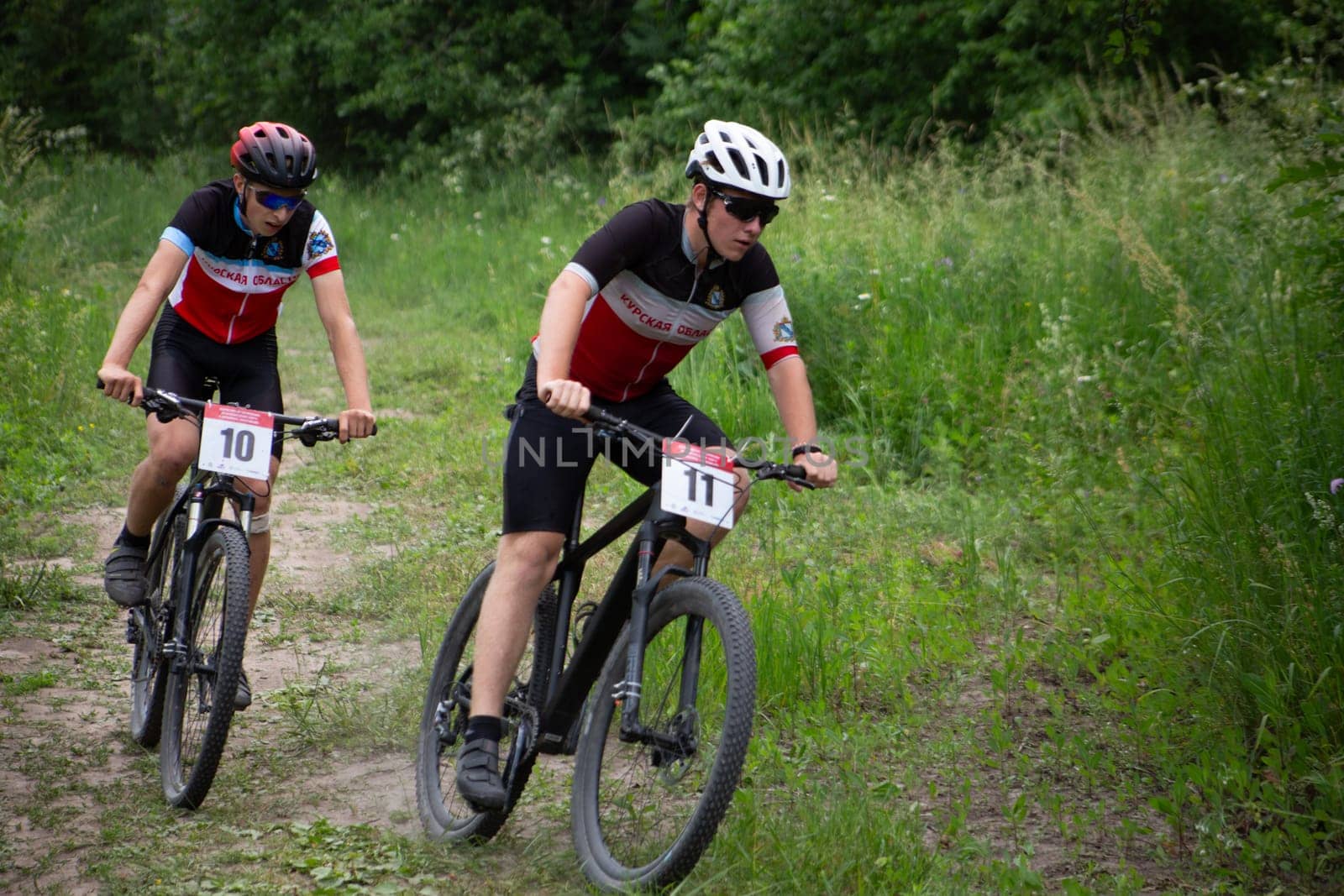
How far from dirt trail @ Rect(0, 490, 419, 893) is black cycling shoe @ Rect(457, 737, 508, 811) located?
0.54 m

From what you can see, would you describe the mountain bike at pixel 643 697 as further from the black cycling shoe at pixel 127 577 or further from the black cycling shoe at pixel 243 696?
the black cycling shoe at pixel 127 577

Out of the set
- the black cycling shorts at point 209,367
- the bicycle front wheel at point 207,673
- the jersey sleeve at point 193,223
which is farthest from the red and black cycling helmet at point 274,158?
the bicycle front wheel at point 207,673

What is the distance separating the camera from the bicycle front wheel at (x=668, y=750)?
2.83 meters

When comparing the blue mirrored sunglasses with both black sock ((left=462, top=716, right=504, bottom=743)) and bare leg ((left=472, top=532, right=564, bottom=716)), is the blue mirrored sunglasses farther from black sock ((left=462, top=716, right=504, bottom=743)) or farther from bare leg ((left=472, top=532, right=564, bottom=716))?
black sock ((left=462, top=716, right=504, bottom=743))

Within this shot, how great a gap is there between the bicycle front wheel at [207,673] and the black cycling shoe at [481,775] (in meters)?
0.80

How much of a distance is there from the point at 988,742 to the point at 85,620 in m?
3.90

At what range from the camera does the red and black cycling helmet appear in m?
4.12

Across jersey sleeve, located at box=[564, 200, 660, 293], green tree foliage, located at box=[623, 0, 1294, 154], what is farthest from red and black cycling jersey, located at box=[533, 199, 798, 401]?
green tree foliage, located at box=[623, 0, 1294, 154]

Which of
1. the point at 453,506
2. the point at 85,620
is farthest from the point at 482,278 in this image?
the point at 85,620

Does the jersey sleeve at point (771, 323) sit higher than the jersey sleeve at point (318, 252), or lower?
lower

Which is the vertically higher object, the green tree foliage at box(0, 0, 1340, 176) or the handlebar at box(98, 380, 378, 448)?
the green tree foliage at box(0, 0, 1340, 176)

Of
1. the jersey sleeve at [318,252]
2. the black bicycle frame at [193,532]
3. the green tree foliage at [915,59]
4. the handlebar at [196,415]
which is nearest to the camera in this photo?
the handlebar at [196,415]

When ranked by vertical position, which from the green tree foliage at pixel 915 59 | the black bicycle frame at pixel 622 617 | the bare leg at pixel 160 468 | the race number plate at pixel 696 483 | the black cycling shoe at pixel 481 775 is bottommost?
the black cycling shoe at pixel 481 775

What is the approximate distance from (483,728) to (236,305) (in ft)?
6.34
